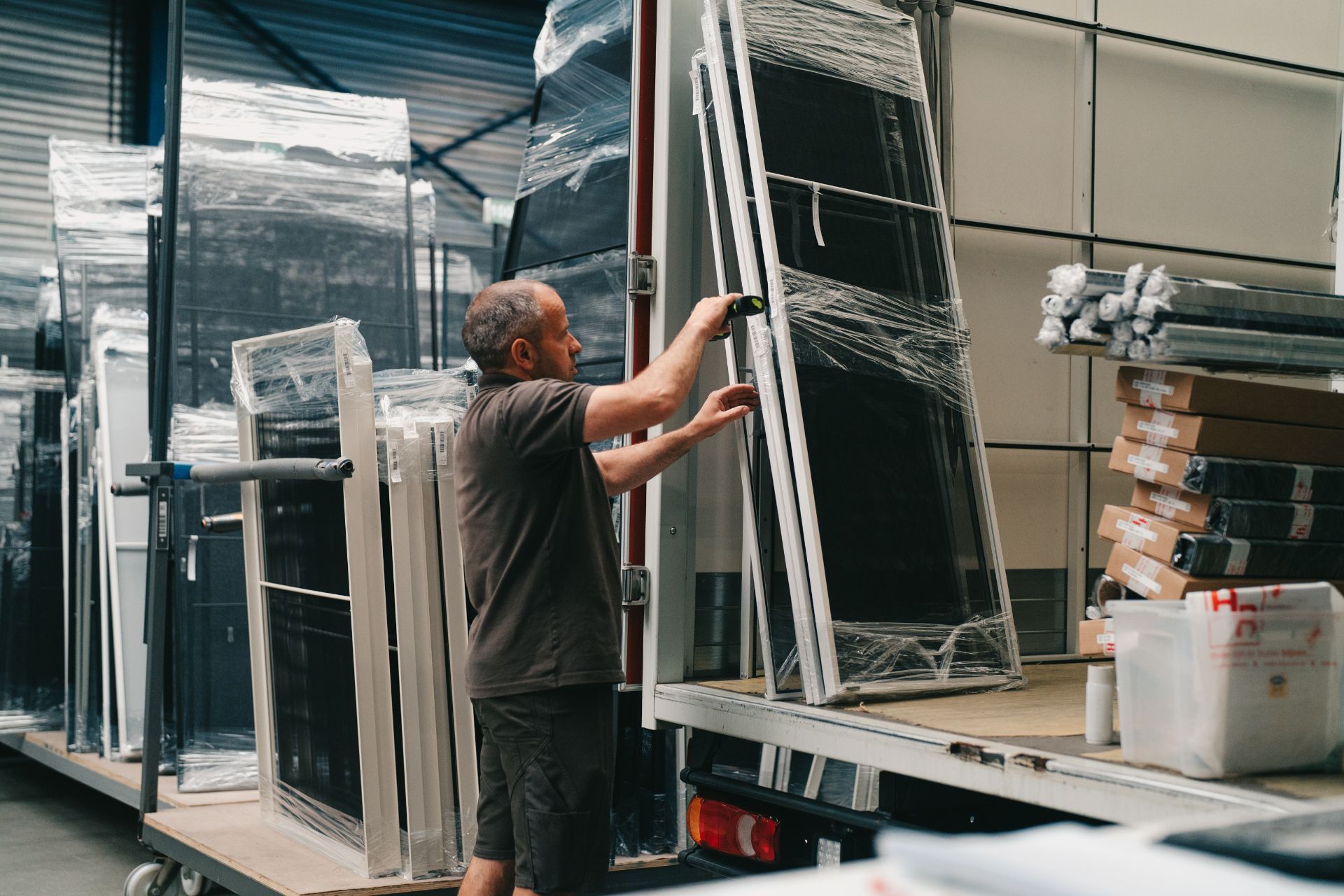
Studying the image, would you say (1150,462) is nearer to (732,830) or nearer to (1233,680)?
(1233,680)

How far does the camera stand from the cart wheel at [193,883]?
3.91 meters

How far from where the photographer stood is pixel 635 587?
9.89 feet

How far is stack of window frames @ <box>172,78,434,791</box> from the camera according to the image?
467 centimetres

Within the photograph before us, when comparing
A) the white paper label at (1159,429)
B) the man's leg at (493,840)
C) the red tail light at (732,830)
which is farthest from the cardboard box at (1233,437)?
the man's leg at (493,840)

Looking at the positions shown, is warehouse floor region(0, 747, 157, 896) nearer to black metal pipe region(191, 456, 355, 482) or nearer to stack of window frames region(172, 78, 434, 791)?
stack of window frames region(172, 78, 434, 791)

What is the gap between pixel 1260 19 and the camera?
4164mm

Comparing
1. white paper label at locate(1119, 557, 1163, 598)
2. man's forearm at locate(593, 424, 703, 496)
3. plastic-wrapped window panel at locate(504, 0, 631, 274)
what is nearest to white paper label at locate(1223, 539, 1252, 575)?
white paper label at locate(1119, 557, 1163, 598)

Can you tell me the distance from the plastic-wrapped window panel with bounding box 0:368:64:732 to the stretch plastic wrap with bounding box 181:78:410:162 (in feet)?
7.00

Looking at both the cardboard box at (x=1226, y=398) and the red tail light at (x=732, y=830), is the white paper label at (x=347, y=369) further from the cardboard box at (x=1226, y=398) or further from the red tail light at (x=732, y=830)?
the cardboard box at (x=1226, y=398)

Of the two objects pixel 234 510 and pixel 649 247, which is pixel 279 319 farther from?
pixel 649 247

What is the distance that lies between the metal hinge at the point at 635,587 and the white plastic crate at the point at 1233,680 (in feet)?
4.25

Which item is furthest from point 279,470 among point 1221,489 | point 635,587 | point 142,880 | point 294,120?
point 1221,489

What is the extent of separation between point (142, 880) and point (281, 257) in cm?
231

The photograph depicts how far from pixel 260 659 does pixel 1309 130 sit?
3.75 metres
